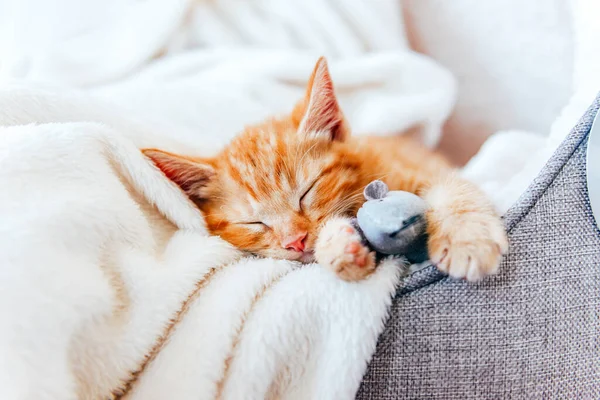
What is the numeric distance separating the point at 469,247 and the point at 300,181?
38 centimetres

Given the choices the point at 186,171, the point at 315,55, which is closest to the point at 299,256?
the point at 186,171

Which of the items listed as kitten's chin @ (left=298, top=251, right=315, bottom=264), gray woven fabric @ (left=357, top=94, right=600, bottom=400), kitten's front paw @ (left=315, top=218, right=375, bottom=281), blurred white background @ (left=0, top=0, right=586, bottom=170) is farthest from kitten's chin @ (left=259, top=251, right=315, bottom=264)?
blurred white background @ (left=0, top=0, right=586, bottom=170)

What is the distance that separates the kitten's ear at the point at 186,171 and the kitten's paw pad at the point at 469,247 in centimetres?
47

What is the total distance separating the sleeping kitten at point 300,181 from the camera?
0.97 metres

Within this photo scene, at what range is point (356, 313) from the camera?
0.76 metres

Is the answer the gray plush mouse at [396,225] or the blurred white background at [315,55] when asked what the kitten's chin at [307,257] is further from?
the blurred white background at [315,55]

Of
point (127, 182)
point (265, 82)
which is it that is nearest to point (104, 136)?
point (127, 182)

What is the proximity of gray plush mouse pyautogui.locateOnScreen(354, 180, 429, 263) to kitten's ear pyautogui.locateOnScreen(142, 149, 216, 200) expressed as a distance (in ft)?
1.20

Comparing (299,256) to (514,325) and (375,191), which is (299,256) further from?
(514,325)

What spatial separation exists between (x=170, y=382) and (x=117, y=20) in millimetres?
1366

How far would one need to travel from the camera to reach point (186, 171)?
1046 mm

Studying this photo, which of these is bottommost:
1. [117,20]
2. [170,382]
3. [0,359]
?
[170,382]

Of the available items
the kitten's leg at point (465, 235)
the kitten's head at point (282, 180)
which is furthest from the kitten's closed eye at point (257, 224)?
the kitten's leg at point (465, 235)

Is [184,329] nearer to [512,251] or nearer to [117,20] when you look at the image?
[512,251]
